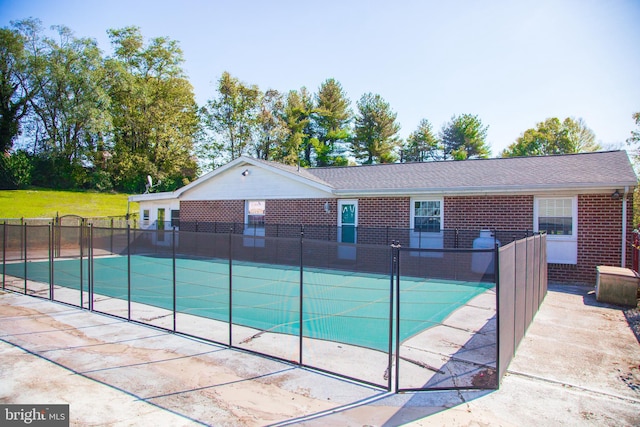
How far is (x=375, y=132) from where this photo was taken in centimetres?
4284

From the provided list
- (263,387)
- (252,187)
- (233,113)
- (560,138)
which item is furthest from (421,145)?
(263,387)

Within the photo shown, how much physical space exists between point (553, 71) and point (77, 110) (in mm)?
35642

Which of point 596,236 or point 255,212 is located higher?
point 255,212

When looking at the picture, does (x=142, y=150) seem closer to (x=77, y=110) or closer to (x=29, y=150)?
(x=77, y=110)

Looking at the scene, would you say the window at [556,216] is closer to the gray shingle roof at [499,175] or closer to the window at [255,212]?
the gray shingle roof at [499,175]

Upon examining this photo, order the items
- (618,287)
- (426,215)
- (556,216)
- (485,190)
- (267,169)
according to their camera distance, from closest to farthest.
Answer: (618,287), (556,216), (485,190), (426,215), (267,169)

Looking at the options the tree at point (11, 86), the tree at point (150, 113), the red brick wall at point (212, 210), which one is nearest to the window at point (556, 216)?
the red brick wall at point (212, 210)

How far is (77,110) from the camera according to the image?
32969mm

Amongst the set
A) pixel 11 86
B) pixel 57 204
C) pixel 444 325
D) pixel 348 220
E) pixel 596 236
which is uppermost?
pixel 11 86

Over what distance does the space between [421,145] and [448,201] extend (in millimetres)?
36006

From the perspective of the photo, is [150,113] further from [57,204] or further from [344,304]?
[344,304]

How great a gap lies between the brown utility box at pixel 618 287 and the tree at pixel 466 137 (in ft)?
132

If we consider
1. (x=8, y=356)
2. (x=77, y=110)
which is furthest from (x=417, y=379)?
(x=77, y=110)

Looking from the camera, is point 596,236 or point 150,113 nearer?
point 596,236
